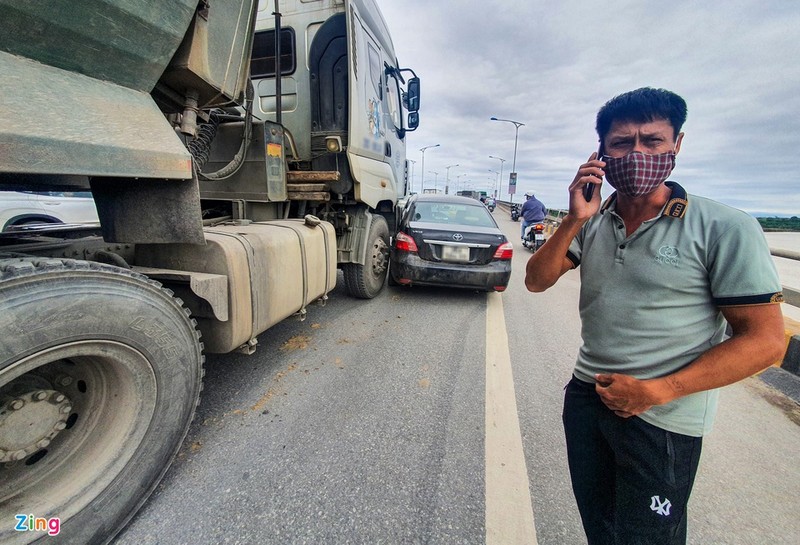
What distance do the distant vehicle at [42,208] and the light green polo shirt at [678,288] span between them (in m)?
6.44

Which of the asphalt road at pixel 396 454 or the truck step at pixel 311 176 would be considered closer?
the asphalt road at pixel 396 454

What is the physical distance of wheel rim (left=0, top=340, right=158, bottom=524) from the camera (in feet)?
4.21

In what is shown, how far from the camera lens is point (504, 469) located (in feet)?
6.27

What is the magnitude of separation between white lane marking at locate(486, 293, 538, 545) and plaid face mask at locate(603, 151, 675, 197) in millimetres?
1497

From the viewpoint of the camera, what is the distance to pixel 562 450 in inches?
81.6

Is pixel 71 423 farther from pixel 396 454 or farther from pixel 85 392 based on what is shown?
pixel 396 454

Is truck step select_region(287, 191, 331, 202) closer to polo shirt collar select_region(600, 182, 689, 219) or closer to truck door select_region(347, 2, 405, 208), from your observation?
truck door select_region(347, 2, 405, 208)

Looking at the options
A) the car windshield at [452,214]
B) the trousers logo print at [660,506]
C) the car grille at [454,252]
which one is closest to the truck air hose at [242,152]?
the car grille at [454,252]

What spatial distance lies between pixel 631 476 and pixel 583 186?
95 centimetres

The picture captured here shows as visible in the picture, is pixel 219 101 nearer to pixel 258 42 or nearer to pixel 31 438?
pixel 31 438

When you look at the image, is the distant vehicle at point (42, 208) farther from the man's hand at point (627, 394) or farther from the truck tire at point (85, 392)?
the man's hand at point (627, 394)

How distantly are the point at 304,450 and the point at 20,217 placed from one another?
6.67 metres

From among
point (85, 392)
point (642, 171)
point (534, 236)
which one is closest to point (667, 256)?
point (642, 171)

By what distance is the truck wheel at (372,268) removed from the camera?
4.47 metres
